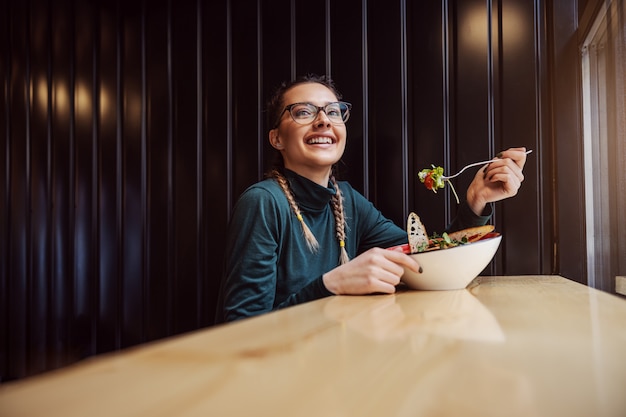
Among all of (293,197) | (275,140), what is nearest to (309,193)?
(293,197)

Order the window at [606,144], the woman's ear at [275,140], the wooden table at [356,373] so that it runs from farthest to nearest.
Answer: the woman's ear at [275,140] → the window at [606,144] → the wooden table at [356,373]

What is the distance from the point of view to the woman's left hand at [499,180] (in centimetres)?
150

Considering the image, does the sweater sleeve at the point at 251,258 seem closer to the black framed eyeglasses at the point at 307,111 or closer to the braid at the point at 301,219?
the braid at the point at 301,219

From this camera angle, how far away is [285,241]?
1557 millimetres

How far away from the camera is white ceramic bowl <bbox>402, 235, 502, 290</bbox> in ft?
3.34

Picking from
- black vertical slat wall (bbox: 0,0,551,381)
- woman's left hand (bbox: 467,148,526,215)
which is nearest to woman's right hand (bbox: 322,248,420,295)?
woman's left hand (bbox: 467,148,526,215)

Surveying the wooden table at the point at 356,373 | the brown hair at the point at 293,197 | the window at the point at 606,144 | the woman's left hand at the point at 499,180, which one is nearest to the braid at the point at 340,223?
the brown hair at the point at 293,197

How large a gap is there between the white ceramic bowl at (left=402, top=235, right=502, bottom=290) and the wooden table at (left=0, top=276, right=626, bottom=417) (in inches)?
15.3

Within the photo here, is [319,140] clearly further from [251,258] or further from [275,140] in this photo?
[251,258]

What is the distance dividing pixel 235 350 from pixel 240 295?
3.02ft

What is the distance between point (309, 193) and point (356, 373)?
130 centimetres

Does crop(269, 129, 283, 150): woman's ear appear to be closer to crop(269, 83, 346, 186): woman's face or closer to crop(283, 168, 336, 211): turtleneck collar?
crop(269, 83, 346, 186): woman's face

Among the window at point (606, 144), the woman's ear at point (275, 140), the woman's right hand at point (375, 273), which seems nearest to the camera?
the woman's right hand at point (375, 273)

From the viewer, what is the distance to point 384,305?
0.82m
